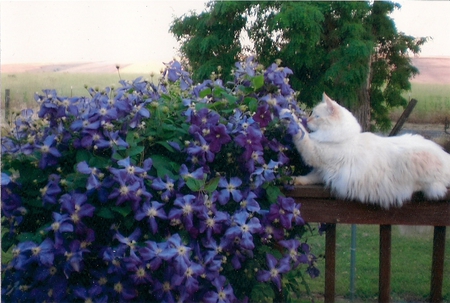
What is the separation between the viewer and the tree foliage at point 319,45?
10.8 feet

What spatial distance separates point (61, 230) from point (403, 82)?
286 centimetres

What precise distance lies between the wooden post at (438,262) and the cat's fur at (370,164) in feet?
0.85

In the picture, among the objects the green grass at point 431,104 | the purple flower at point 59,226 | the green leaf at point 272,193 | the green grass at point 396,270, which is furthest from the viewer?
the green grass at point 396,270

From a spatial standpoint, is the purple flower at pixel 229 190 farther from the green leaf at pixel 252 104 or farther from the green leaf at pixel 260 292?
the green leaf at pixel 260 292

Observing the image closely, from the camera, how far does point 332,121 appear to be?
214 cm

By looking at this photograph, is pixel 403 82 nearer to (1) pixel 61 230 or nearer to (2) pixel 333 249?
(2) pixel 333 249

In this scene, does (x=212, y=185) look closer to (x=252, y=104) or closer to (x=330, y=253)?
(x=252, y=104)

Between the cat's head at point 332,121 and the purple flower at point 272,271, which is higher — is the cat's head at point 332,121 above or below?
above

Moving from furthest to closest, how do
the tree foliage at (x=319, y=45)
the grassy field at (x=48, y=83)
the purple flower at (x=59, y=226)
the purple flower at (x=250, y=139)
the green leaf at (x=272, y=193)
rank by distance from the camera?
1. the tree foliage at (x=319, y=45)
2. the grassy field at (x=48, y=83)
3. the green leaf at (x=272, y=193)
4. the purple flower at (x=250, y=139)
5. the purple flower at (x=59, y=226)

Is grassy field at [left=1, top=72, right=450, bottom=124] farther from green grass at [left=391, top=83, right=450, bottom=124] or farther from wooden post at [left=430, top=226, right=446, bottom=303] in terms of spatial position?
green grass at [left=391, top=83, right=450, bottom=124]

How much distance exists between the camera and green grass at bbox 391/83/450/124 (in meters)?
2.53

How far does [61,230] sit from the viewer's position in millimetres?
1439

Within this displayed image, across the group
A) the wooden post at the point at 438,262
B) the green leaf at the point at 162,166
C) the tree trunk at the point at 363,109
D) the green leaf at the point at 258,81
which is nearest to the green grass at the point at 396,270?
the wooden post at the point at 438,262

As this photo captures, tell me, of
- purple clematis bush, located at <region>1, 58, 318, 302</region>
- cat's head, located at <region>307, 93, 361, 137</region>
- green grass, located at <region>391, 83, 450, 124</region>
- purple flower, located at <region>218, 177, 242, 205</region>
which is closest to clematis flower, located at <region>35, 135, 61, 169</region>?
purple clematis bush, located at <region>1, 58, 318, 302</region>
